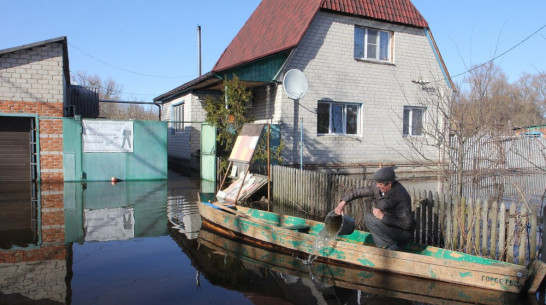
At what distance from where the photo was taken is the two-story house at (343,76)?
46.5 feet

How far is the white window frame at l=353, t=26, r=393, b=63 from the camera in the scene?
1544cm

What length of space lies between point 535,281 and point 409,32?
13.0 m

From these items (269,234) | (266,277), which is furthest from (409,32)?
(266,277)

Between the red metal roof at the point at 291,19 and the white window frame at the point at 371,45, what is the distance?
593 millimetres

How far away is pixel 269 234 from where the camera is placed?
6797mm

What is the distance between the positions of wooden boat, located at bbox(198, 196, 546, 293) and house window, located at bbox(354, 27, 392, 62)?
9.88 m

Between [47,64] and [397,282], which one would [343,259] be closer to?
[397,282]

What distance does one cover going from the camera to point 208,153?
47.3ft

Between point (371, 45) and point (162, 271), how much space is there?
12.7m

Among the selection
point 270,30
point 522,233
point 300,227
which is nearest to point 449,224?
point 522,233

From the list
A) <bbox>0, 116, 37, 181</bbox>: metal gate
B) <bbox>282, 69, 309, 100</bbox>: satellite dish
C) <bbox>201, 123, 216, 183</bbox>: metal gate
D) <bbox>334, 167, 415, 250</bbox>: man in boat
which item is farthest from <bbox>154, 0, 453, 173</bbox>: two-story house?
<bbox>334, 167, 415, 250</bbox>: man in boat

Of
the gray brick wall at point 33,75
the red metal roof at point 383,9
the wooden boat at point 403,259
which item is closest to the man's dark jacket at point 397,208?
the wooden boat at point 403,259

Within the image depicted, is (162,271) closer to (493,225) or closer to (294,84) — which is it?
(493,225)

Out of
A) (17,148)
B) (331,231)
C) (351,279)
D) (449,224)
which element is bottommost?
(351,279)
